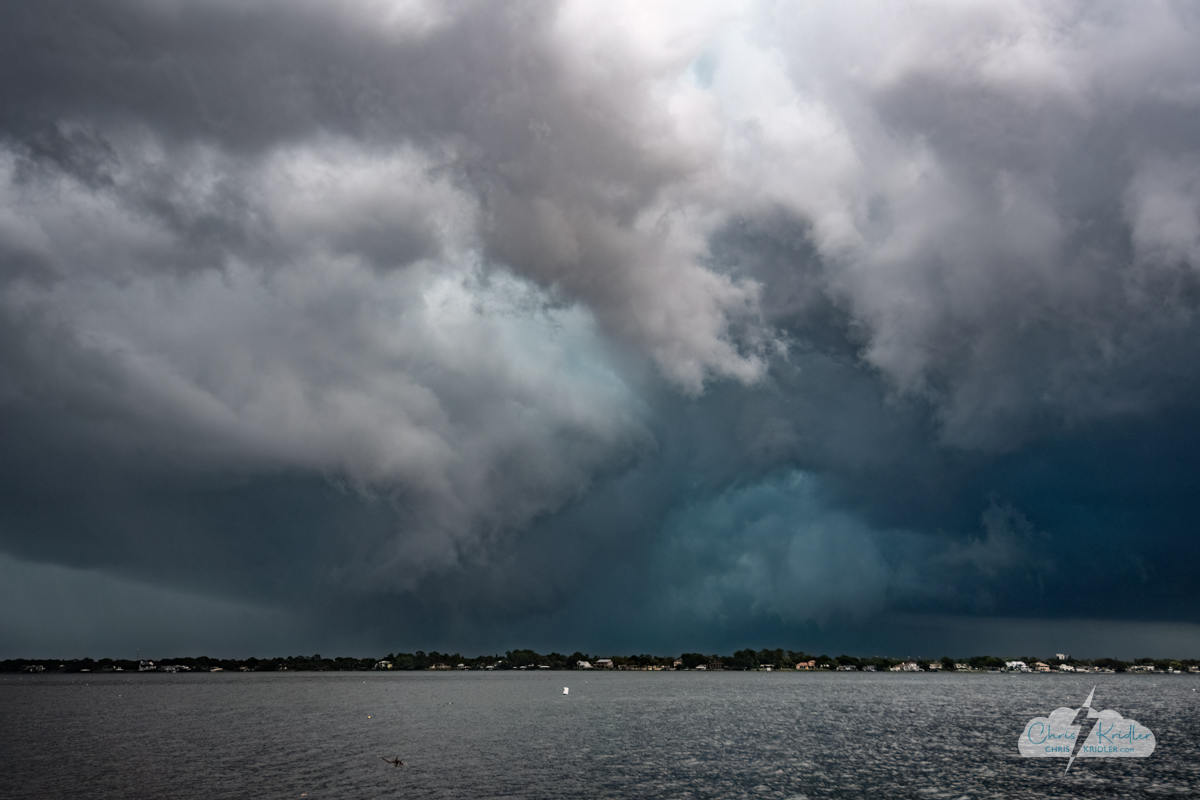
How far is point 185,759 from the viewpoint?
7500 cm

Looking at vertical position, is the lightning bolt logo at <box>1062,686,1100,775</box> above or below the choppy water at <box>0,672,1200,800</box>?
below

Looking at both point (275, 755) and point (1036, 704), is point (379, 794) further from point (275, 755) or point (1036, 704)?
point (1036, 704)

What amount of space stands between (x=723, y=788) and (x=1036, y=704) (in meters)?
144

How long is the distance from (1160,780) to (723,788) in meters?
36.0

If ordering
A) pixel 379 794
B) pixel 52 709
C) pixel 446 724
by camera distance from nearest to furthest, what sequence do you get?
1. pixel 379 794
2. pixel 446 724
3. pixel 52 709

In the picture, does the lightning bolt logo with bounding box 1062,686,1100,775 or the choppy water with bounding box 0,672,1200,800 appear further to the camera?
the lightning bolt logo with bounding box 1062,686,1100,775

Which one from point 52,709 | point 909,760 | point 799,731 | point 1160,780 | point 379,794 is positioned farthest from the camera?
point 52,709

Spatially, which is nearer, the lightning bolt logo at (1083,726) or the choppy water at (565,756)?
the choppy water at (565,756)

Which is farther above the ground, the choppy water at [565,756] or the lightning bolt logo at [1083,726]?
the choppy water at [565,756]

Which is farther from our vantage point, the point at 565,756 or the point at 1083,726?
the point at 1083,726

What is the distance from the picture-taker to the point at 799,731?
102 m

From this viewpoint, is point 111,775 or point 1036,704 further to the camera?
point 1036,704

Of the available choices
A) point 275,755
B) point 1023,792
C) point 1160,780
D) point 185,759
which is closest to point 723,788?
point 1023,792

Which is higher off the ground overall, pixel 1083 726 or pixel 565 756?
pixel 565 756
